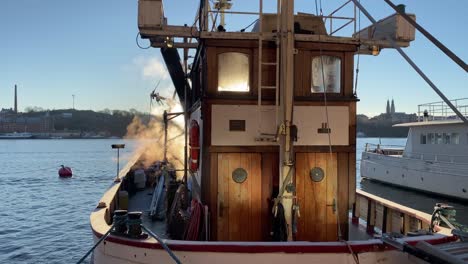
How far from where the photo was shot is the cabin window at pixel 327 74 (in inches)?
351

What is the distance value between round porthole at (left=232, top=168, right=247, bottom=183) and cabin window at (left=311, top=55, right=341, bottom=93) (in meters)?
2.38

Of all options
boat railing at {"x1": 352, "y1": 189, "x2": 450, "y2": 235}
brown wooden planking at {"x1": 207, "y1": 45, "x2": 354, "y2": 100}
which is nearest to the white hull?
boat railing at {"x1": 352, "y1": 189, "x2": 450, "y2": 235}

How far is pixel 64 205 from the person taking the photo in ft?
102

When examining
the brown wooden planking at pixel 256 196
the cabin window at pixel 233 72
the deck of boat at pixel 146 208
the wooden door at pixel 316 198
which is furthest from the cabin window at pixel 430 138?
the cabin window at pixel 233 72

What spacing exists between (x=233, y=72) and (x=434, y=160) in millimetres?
29761

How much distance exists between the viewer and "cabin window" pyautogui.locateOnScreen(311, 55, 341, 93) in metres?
8.91

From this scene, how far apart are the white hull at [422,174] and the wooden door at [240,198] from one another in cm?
2588

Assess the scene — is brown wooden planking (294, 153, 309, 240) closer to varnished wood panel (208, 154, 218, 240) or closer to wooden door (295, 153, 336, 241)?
wooden door (295, 153, 336, 241)

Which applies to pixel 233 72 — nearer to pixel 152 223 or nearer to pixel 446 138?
pixel 152 223

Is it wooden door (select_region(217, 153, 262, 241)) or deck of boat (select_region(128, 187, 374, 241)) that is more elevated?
wooden door (select_region(217, 153, 262, 241))

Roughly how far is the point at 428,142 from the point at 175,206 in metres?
29.7

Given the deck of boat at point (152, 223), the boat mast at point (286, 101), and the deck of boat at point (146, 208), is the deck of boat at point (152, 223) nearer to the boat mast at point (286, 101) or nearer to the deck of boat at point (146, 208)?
the deck of boat at point (146, 208)

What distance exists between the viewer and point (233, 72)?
8.64 m

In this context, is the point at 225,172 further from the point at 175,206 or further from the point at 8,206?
the point at 8,206
